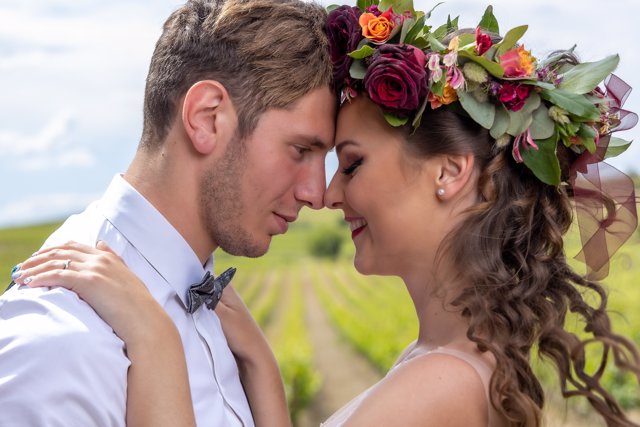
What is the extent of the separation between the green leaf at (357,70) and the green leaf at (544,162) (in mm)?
516

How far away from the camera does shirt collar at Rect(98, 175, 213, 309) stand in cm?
240

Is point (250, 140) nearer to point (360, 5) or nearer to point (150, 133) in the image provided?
point (150, 133)

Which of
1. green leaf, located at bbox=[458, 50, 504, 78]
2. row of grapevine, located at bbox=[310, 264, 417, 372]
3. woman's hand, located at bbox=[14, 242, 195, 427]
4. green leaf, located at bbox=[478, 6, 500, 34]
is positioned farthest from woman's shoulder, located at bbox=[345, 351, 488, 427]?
row of grapevine, located at bbox=[310, 264, 417, 372]

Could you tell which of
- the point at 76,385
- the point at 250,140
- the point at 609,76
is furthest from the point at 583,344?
the point at 76,385

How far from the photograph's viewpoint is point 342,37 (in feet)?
8.59

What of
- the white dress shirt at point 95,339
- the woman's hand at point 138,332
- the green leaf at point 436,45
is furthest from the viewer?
the green leaf at point 436,45

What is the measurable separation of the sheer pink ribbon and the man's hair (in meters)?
0.88

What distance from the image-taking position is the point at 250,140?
99.0 inches

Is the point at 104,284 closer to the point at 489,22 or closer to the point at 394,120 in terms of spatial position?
the point at 394,120

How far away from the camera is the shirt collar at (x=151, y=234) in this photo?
2.40 meters

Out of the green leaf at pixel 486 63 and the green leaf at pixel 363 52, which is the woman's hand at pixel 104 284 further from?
the green leaf at pixel 486 63

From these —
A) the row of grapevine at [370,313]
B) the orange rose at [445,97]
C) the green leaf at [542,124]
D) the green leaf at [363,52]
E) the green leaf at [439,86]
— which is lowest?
the row of grapevine at [370,313]

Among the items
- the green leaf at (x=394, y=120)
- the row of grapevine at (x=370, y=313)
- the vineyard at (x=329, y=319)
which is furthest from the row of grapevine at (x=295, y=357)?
the green leaf at (x=394, y=120)

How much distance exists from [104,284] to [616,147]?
162 cm
